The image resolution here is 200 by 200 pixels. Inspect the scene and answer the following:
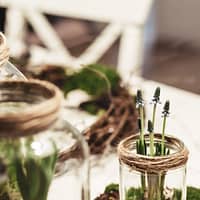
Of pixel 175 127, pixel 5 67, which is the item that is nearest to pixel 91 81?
pixel 175 127

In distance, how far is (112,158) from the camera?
1097mm

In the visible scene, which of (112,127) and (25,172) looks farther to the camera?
(112,127)

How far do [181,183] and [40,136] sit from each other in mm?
258

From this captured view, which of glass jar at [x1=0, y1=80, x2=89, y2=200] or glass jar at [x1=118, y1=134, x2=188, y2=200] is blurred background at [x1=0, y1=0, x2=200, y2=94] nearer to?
glass jar at [x1=118, y1=134, x2=188, y2=200]

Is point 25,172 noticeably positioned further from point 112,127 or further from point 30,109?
point 112,127

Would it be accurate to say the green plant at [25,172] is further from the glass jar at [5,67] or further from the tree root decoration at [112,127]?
the tree root decoration at [112,127]

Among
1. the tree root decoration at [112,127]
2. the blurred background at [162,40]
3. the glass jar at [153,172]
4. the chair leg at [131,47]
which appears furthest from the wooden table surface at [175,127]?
the blurred background at [162,40]

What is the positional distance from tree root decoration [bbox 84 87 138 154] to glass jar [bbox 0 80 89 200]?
0.34m

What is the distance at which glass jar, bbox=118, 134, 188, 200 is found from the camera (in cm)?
76

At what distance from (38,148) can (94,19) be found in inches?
51.7

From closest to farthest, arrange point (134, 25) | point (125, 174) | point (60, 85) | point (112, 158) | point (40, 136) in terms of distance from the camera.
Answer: point (40, 136) < point (125, 174) < point (112, 158) < point (60, 85) < point (134, 25)

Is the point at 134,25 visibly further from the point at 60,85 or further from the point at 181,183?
the point at 181,183

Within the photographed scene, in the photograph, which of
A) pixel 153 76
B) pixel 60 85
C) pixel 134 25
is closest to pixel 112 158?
pixel 60 85

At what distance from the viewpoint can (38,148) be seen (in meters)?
0.64
